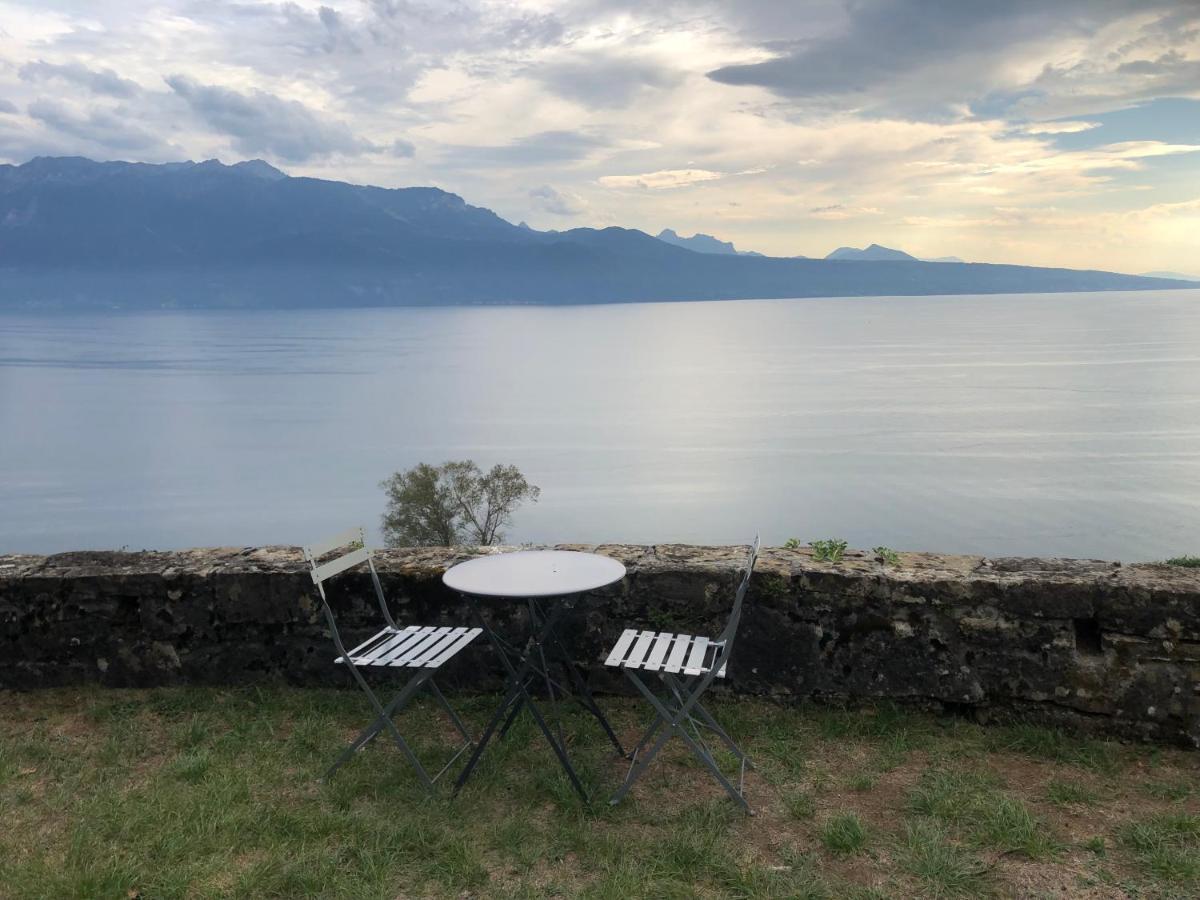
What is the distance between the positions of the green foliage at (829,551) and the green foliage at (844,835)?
138 centimetres

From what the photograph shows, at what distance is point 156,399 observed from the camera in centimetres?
11788

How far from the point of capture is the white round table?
3439 millimetres

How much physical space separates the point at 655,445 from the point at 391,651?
81.8m

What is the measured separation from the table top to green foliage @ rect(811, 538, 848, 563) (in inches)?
45.4

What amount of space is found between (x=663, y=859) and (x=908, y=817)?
0.97 m

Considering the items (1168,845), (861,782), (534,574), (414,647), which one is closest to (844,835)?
(861,782)

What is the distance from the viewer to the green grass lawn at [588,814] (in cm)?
290

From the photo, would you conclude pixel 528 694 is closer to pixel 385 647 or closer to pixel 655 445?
pixel 385 647

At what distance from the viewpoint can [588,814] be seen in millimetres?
3338

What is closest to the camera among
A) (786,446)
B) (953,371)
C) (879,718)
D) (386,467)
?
(879,718)

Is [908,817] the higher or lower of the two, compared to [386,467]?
higher

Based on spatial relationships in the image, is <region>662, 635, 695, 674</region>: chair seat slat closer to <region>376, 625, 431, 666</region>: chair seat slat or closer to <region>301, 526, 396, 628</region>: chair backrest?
<region>376, 625, 431, 666</region>: chair seat slat

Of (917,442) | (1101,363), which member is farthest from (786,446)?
(1101,363)

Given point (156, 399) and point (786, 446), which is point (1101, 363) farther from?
point (156, 399)
